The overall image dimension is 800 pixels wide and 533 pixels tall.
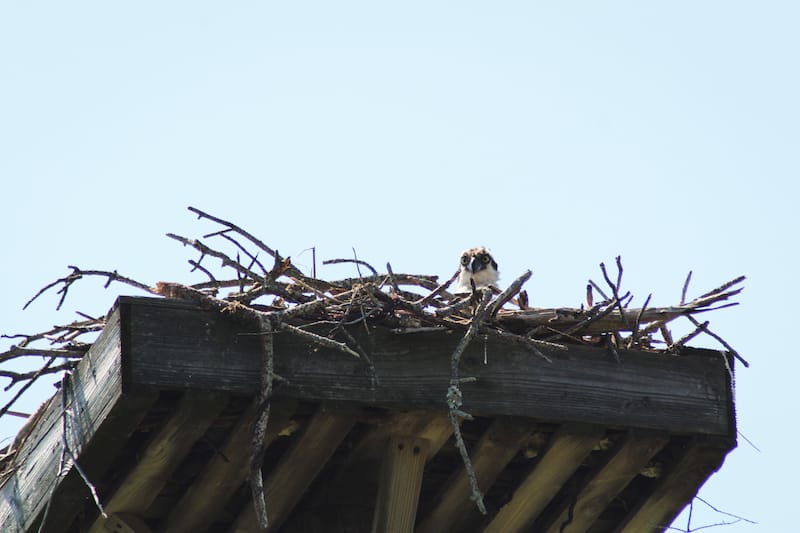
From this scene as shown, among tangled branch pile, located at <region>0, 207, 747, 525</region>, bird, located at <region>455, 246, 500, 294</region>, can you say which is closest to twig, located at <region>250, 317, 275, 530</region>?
tangled branch pile, located at <region>0, 207, 747, 525</region>

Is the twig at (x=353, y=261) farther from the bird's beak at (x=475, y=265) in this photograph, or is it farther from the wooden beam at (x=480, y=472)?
the bird's beak at (x=475, y=265)

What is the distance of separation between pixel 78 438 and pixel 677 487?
180 centimetres

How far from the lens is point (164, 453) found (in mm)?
3779

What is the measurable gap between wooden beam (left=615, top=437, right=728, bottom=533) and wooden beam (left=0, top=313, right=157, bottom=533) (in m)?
1.62

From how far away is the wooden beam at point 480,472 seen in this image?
157 inches

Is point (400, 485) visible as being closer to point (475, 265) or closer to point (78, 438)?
point (78, 438)

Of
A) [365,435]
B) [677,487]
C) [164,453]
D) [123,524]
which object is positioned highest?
[677,487]

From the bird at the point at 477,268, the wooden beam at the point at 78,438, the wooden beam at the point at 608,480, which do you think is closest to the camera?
the wooden beam at the point at 78,438

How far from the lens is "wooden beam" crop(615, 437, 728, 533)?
423cm

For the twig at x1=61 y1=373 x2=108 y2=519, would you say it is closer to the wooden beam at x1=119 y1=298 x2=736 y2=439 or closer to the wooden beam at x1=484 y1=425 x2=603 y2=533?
the wooden beam at x1=119 y1=298 x2=736 y2=439

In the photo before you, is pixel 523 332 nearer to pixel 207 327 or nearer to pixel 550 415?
pixel 550 415

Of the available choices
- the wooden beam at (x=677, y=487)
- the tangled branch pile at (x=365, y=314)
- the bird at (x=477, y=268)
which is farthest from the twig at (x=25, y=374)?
the bird at (x=477, y=268)

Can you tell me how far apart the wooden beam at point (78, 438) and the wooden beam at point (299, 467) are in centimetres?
45

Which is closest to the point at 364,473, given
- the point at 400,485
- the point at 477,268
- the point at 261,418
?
the point at 400,485
